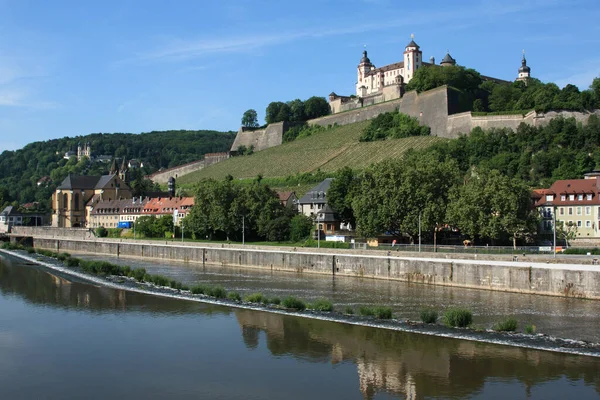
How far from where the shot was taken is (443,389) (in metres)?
21.1

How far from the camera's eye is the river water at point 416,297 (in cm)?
2988

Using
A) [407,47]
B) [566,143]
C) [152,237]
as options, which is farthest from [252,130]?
[566,143]

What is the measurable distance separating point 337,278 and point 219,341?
2125cm

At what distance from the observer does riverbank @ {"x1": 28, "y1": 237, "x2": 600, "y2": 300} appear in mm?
36000

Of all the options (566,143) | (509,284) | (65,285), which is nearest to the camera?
(509,284)

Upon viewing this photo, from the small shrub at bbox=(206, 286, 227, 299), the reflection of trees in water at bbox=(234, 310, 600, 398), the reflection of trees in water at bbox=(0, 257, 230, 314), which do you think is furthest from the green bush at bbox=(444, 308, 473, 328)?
the small shrub at bbox=(206, 286, 227, 299)

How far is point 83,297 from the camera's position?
1555 inches

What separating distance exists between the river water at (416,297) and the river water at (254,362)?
463 centimetres

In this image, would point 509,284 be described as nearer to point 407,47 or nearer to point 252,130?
point 407,47

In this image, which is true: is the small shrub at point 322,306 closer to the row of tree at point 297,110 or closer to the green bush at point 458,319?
the green bush at point 458,319

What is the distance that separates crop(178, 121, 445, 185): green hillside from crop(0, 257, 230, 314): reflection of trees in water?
49.1 metres

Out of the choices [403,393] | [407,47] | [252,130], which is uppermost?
[407,47]

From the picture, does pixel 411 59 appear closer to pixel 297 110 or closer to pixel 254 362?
pixel 297 110

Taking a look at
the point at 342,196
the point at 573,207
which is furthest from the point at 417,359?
the point at 342,196
